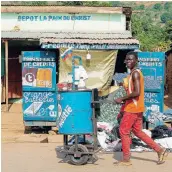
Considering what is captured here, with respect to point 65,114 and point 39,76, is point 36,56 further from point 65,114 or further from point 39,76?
point 65,114

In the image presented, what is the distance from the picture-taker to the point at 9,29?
15.6 meters

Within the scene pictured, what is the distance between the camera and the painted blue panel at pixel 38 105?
1009 centimetres

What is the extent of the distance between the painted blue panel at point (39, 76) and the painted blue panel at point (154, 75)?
6.48 ft

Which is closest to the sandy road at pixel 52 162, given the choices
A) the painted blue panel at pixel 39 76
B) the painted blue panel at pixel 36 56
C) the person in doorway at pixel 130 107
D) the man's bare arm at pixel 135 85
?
the person in doorway at pixel 130 107

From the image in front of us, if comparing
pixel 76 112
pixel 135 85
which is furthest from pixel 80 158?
pixel 135 85

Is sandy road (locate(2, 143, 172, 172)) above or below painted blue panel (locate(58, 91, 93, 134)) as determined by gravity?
below

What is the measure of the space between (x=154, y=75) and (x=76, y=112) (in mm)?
3880

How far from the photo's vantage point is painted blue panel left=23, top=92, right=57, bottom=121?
397 inches

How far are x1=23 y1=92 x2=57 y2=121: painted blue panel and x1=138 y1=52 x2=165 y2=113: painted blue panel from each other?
6.76 ft

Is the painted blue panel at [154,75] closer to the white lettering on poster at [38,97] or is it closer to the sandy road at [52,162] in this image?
the white lettering on poster at [38,97]

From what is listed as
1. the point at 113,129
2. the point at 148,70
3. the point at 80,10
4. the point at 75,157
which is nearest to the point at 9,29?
the point at 80,10

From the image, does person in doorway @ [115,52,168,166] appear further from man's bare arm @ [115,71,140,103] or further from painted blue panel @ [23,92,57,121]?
painted blue panel @ [23,92,57,121]

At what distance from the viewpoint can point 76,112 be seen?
6.38 meters

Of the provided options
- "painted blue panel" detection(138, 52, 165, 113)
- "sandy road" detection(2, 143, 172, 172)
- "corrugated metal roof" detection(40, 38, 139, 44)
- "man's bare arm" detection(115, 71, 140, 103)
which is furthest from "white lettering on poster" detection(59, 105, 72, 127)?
"corrugated metal roof" detection(40, 38, 139, 44)
